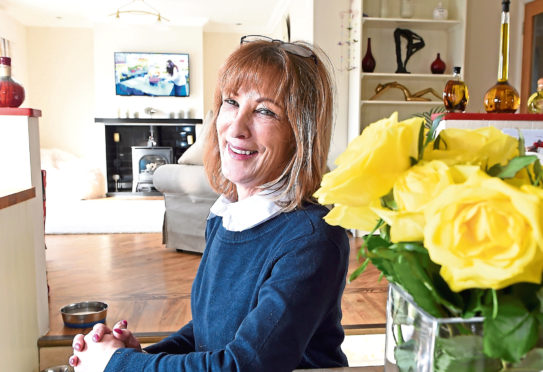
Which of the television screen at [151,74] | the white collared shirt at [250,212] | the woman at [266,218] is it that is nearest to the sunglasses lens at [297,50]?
the woman at [266,218]

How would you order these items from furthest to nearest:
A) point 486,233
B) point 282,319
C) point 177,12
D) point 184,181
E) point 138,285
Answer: point 177,12, point 184,181, point 138,285, point 282,319, point 486,233

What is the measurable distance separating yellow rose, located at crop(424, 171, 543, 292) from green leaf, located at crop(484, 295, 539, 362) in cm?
3

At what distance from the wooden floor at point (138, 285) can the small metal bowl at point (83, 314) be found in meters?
0.04

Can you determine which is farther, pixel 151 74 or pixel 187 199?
pixel 151 74

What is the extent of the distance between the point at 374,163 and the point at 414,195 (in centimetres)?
3

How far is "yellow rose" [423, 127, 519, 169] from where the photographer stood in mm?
373

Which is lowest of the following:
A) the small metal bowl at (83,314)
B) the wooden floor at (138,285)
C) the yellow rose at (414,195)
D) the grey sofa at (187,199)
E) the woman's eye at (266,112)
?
the wooden floor at (138,285)

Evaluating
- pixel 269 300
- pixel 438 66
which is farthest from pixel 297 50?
pixel 438 66

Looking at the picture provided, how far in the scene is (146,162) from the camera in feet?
28.7

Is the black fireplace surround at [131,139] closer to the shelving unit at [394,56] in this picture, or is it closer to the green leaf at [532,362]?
the shelving unit at [394,56]

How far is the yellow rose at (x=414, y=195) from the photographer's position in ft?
1.09

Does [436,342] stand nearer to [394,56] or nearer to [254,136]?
[254,136]

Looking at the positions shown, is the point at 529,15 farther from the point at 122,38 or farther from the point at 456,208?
the point at 122,38

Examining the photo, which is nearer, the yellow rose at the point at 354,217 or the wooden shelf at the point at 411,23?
the yellow rose at the point at 354,217
